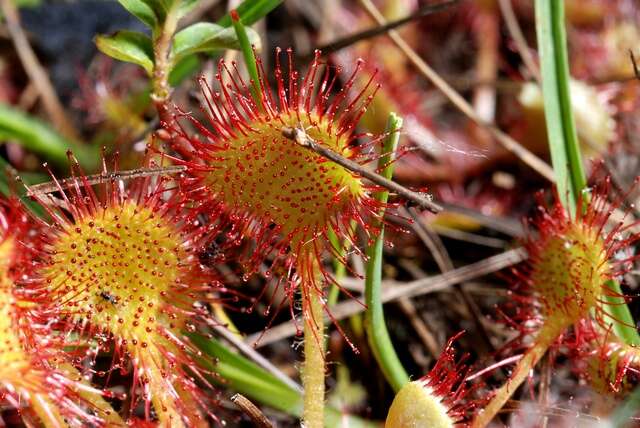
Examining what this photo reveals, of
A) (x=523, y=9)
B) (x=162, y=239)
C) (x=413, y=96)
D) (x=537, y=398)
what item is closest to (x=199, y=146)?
(x=162, y=239)

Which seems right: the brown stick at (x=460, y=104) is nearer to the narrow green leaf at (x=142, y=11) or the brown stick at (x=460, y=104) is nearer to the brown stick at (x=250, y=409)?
the narrow green leaf at (x=142, y=11)

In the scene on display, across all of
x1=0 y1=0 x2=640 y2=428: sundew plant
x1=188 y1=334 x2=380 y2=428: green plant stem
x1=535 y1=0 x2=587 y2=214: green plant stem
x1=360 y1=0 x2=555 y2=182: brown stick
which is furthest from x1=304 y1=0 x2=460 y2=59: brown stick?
x1=188 y1=334 x2=380 y2=428: green plant stem

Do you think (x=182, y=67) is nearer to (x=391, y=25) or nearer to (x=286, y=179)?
(x=391, y=25)

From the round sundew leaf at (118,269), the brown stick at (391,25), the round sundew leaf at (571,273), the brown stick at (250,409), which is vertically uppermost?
the brown stick at (391,25)

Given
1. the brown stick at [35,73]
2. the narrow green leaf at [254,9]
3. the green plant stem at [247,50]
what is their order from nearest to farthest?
1. the green plant stem at [247,50]
2. the narrow green leaf at [254,9]
3. the brown stick at [35,73]

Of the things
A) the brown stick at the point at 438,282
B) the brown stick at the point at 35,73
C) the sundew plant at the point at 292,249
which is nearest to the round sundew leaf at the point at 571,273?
the sundew plant at the point at 292,249

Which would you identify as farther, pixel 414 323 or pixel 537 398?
pixel 414 323

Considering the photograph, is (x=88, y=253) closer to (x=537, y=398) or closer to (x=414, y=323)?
(x=414, y=323)
